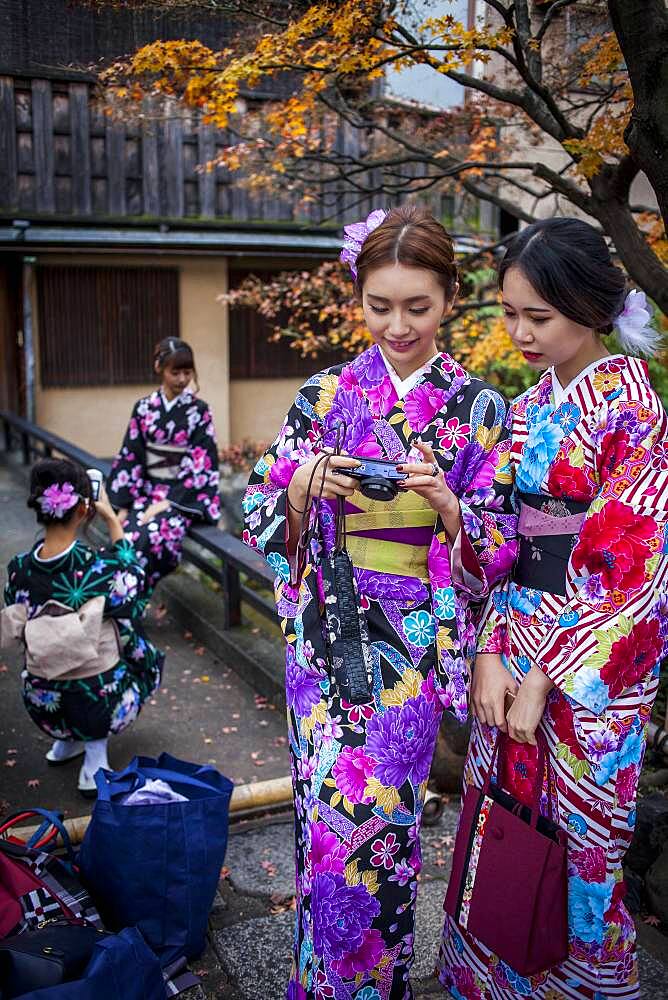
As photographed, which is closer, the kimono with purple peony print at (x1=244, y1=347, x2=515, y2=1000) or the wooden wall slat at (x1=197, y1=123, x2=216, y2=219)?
the kimono with purple peony print at (x1=244, y1=347, x2=515, y2=1000)

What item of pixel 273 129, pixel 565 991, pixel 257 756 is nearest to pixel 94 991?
pixel 565 991

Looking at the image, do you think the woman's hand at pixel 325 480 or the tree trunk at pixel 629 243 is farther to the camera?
the tree trunk at pixel 629 243

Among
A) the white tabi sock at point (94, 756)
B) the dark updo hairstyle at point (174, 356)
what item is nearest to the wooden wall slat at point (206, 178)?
the dark updo hairstyle at point (174, 356)

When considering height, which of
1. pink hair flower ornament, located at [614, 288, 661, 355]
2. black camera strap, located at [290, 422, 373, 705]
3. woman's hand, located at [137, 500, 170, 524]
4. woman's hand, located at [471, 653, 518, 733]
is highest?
pink hair flower ornament, located at [614, 288, 661, 355]

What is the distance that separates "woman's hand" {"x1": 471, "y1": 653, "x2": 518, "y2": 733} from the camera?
246 centimetres

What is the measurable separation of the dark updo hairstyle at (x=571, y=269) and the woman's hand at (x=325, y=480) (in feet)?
2.16

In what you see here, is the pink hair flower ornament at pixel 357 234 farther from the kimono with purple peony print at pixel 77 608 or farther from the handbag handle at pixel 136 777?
the kimono with purple peony print at pixel 77 608

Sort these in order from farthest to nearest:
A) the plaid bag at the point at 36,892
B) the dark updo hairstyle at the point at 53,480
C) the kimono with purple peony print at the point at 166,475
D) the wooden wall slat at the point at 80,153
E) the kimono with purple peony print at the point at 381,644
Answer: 1. the wooden wall slat at the point at 80,153
2. the kimono with purple peony print at the point at 166,475
3. the dark updo hairstyle at the point at 53,480
4. the plaid bag at the point at 36,892
5. the kimono with purple peony print at the point at 381,644

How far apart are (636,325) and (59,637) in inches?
105

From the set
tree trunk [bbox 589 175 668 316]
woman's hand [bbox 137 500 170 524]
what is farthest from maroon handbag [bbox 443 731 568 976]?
woman's hand [bbox 137 500 170 524]

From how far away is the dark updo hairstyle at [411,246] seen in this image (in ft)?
7.55

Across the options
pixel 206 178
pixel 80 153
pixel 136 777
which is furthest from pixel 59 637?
pixel 206 178

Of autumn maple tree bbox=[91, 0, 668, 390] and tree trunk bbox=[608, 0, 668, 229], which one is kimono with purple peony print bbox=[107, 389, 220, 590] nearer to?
autumn maple tree bbox=[91, 0, 668, 390]

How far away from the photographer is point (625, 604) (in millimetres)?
2271
